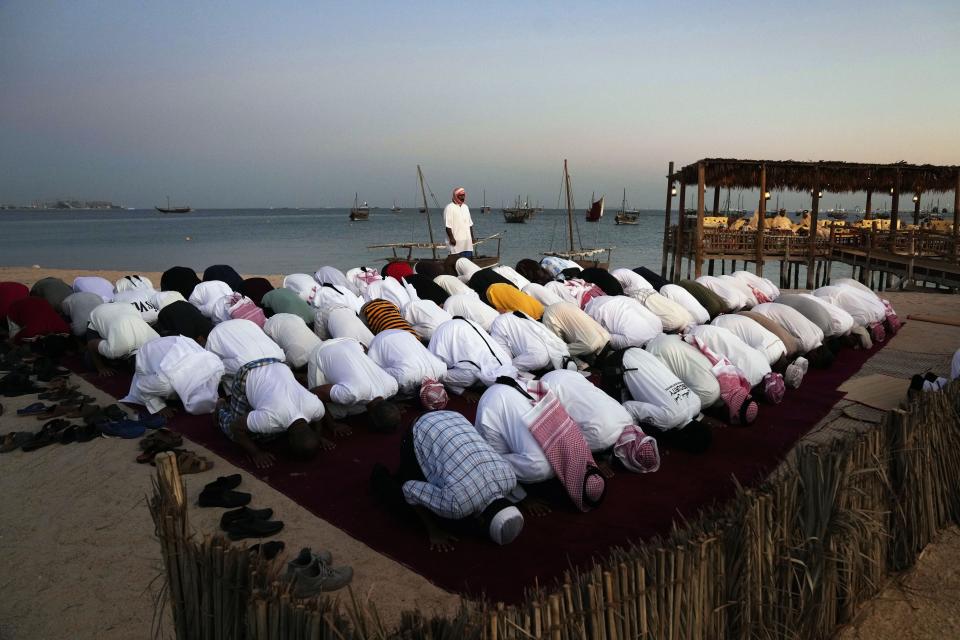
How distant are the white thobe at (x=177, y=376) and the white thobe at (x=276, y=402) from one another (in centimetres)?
104

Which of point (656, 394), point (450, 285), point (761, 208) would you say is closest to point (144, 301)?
point (450, 285)

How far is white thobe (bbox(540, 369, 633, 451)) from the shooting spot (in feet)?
13.7

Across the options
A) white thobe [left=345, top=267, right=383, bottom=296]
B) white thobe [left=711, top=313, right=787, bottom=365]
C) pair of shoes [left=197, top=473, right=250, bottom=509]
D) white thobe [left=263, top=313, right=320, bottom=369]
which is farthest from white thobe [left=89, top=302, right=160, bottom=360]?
white thobe [left=711, top=313, right=787, bottom=365]

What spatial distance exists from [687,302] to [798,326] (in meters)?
1.47

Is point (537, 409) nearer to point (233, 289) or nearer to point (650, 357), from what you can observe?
point (650, 357)

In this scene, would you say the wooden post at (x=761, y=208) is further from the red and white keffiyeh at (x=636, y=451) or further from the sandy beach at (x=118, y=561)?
the sandy beach at (x=118, y=561)

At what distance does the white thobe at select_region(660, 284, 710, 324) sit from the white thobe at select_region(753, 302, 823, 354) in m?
1.02

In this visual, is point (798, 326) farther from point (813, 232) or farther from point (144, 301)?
point (813, 232)

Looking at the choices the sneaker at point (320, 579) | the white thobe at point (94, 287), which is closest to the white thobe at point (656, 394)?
the sneaker at point (320, 579)

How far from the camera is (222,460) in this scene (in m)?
4.51

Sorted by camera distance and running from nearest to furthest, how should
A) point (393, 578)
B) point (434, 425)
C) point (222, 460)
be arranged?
point (393, 578) < point (434, 425) < point (222, 460)

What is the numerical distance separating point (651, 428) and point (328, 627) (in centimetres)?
337

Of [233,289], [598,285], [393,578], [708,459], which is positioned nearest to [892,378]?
[708,459]

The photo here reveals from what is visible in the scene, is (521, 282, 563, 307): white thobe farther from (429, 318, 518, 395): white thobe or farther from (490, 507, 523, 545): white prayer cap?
(490, 507, 523, 545): white prayer cap
